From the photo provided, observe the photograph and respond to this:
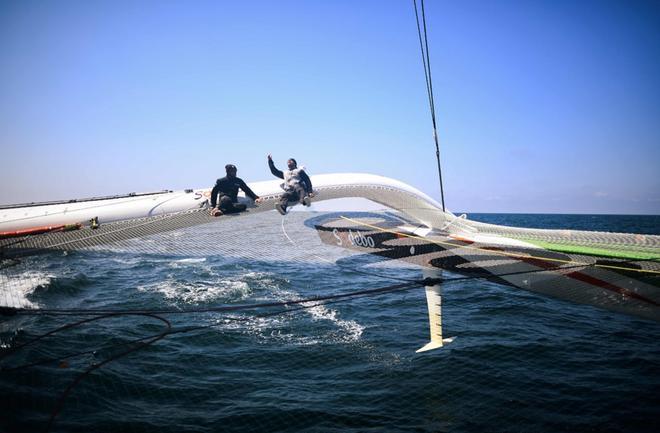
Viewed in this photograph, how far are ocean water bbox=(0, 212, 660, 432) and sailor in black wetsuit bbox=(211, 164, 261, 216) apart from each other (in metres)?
0.49

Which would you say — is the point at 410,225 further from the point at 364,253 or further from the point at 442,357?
the point at 442,357

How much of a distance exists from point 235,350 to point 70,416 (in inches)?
119

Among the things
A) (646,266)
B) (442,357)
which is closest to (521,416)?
(442,357)

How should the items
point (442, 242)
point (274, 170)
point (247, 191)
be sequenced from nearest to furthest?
point (442, 242) < point (247, 191) < point (274, 170)

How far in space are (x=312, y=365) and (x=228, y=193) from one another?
387 cm

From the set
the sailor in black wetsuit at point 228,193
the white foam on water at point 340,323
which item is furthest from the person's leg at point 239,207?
the white foam on water at point 340,323

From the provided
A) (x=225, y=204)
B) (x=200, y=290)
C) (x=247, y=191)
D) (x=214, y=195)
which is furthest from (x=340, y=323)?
(x=200, y=290)

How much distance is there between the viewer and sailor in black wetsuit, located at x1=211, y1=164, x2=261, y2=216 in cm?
574

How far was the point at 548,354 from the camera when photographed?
290 inches

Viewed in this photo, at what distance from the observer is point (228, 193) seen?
5.91 metres

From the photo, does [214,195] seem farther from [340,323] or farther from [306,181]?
[340,323]

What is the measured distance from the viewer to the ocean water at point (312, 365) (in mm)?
5078

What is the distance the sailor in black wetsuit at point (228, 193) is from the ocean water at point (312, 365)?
1.62 feet

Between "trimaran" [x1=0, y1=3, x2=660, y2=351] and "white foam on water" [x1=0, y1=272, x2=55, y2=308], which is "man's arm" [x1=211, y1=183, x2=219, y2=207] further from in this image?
"white foam on water" [x1=0, y1=272, x2=55, y2=308]
